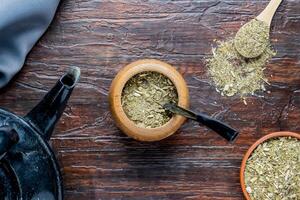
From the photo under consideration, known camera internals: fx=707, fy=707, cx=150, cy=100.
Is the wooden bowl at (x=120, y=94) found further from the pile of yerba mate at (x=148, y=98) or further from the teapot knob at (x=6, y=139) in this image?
the teapot knob at (x=6, y=139)

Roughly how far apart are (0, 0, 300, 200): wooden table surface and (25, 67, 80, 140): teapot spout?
0.17 m

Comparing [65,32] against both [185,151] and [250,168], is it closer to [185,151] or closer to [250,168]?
[185,151]

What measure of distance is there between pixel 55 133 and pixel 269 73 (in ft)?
1.40

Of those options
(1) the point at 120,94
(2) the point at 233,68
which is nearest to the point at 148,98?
(1) the point at 120,94

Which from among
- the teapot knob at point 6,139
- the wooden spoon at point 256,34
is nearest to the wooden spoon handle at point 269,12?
the wooden spoon at point 256,34

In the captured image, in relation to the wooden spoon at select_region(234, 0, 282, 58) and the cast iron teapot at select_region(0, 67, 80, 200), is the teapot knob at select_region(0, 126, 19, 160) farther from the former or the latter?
the wooden spoon at select_region(234, 0, 282, 58)

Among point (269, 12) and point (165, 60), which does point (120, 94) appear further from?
point (269, 12)

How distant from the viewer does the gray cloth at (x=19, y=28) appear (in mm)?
1285

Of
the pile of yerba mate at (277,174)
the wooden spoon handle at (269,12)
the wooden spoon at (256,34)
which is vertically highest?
the wooden spoon handle at (269,12)

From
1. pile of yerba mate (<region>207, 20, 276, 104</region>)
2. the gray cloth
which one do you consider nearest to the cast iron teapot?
the gray cloth

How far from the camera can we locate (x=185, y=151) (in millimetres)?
1360

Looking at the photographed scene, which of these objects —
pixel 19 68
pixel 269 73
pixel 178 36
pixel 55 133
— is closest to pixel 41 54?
pixel 19 68

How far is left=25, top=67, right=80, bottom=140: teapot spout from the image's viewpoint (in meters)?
1.13

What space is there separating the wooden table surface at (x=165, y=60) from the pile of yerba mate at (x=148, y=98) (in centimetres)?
7
